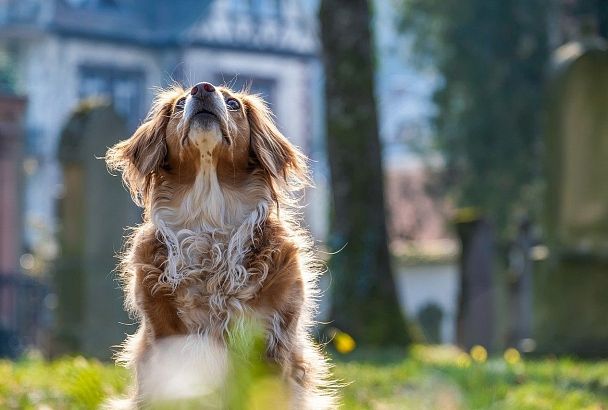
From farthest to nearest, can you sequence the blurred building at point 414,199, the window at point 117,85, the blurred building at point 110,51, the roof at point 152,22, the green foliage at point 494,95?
the window at point 117,85 < the blurred building at point 110,51 < the roof at point 152,22 < the green foliage at point 494,95 < the blurred building at point 414,199

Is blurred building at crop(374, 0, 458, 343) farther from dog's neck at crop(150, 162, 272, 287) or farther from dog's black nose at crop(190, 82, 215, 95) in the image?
dog's black nose at crop(190, 82, 215, 95)

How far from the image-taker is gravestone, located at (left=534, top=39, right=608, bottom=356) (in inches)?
537

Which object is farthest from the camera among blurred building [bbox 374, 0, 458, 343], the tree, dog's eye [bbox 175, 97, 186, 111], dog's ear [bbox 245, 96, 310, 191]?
blurred building [bbox 374, 0, 458, 343]

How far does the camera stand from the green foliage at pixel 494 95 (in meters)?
30.6

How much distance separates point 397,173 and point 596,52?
3629cm

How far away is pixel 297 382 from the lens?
6.07 m

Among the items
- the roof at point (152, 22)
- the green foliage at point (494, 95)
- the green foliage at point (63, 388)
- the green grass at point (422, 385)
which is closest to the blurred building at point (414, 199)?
the green foliage at point (494, 95)

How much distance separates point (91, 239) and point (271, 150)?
27.4 feet

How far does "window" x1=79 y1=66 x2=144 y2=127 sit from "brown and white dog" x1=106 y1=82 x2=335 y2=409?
138ft

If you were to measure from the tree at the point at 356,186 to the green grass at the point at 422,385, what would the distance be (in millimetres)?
2935

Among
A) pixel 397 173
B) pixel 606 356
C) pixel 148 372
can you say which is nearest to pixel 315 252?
pixel 148 372

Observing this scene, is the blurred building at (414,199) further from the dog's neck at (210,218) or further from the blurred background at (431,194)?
the dog's neck at (210,218)

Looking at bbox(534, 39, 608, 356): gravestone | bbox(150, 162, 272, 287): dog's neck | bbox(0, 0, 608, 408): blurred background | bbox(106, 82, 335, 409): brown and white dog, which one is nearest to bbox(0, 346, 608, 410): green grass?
bbox(0, 0, 608, 408): blurred background

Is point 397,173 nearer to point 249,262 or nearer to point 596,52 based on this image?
point 596,52
